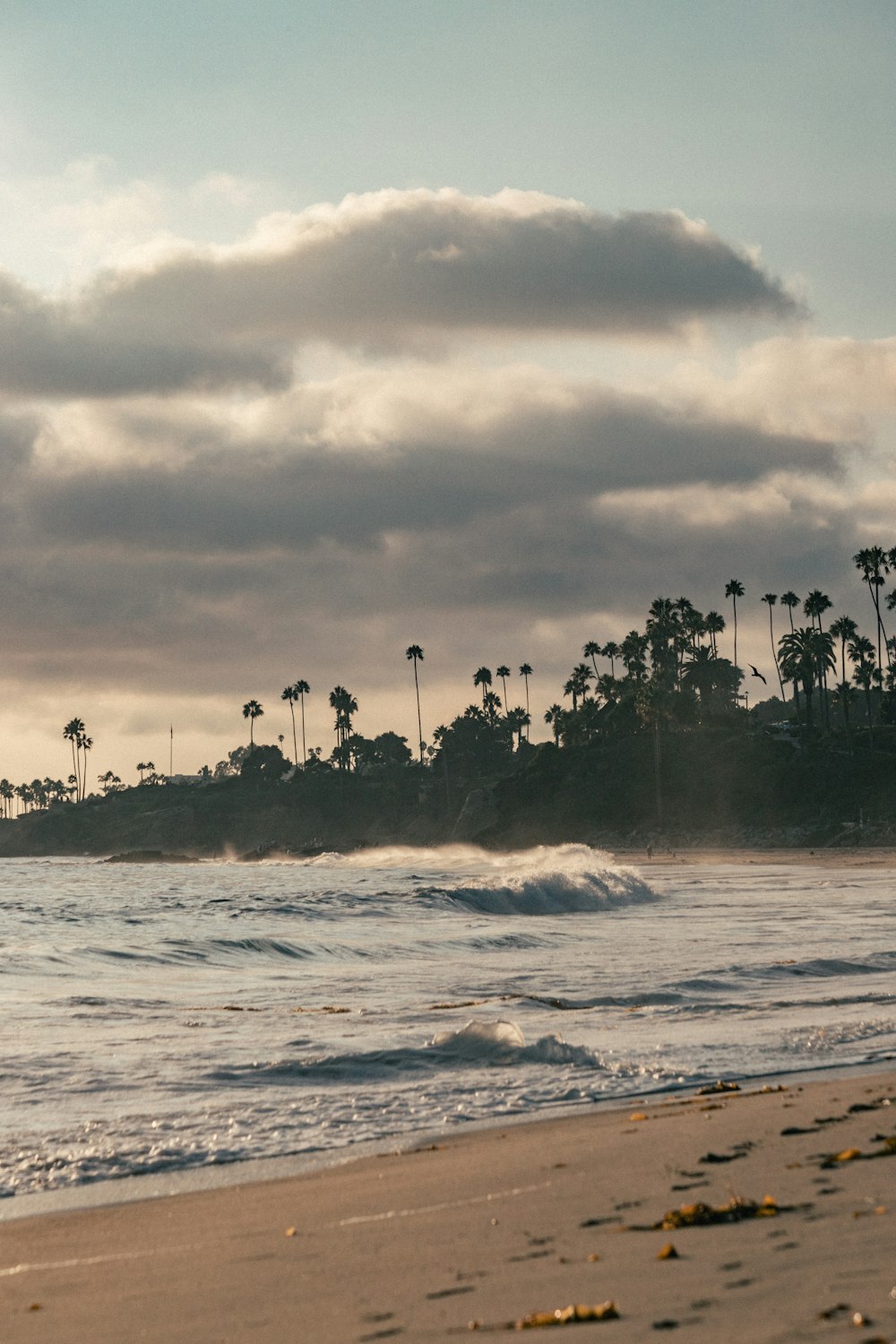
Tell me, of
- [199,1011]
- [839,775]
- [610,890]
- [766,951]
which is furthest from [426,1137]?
[839,775]

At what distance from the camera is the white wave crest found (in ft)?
40.2

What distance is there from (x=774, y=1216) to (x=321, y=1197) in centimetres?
298

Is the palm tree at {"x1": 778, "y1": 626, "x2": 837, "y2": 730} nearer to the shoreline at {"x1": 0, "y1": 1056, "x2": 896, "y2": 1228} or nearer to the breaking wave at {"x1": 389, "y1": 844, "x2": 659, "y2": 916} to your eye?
the breaking wave at {"x1": 389, "y1": 844, "x2": 659, "y2": 916}

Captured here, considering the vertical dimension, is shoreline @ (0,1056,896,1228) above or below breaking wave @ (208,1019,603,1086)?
above

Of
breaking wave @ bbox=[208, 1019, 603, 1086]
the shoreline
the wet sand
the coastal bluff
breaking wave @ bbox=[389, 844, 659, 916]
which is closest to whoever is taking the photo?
the shoreline

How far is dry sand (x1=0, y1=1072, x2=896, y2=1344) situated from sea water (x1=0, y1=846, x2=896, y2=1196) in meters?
1.69

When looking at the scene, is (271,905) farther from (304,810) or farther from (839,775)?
(304,810)

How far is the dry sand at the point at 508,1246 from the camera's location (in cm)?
470

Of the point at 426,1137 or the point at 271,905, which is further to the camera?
the point at 271,905

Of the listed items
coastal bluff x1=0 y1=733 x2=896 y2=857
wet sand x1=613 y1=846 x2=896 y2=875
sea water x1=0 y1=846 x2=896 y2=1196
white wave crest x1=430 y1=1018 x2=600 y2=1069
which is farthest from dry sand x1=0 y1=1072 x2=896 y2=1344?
coastal bluff x1=0 y1=733 x2=896 y2=857

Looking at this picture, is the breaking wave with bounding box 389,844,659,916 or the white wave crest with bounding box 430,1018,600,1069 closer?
the white wave crest with bounding box 430,1018,600,1069

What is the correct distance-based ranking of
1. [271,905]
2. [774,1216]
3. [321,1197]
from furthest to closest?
1. [271,905]
2. [321,1197]
3. [774,1216]

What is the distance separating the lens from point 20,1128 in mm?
9898

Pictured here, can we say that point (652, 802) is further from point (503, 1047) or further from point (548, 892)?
point (503, 1047)
